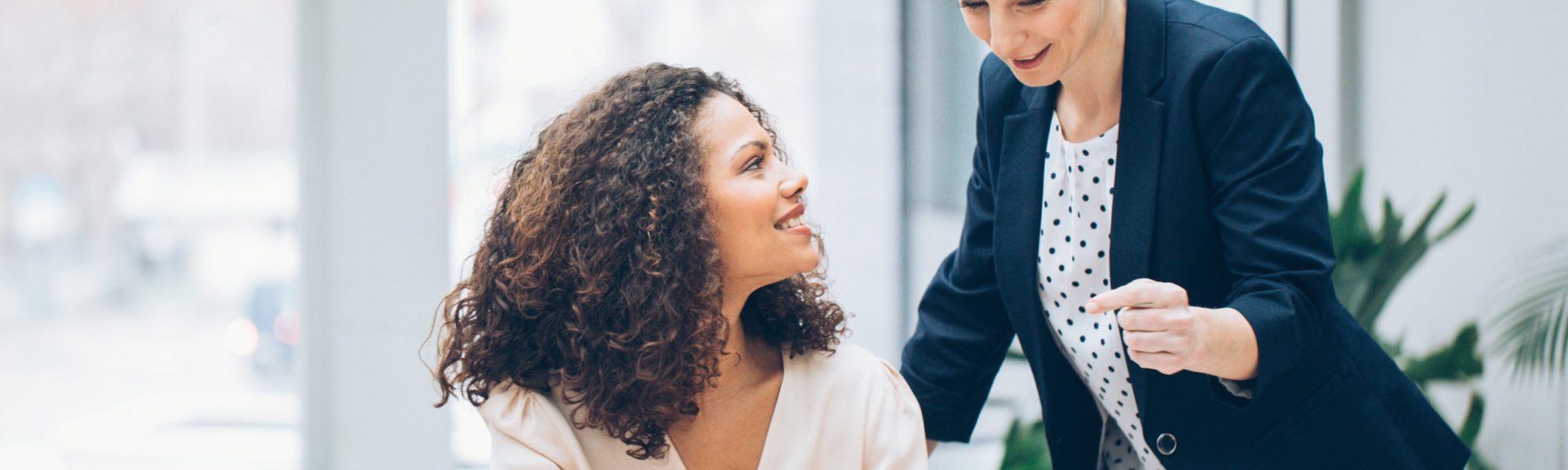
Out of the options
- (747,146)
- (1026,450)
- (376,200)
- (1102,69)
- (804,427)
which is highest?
(1102,69)

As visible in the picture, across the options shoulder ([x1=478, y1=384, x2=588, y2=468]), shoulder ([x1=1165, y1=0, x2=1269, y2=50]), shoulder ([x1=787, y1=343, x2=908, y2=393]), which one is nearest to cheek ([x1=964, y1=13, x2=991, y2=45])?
shoulder ([x1=1165, y1=0, x2=1269, y2=50])

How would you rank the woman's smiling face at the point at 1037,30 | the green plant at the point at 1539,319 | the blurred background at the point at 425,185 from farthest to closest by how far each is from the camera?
the blurred background at the point at 425,185 < the green plant at the point at 1539,319 < the woman's smiling face at the point at 1037,30

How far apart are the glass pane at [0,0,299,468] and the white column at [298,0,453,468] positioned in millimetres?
203

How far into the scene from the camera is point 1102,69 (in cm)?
131

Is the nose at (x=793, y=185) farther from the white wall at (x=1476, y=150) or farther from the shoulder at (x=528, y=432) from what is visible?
the white wall at (x=1476, y=150)

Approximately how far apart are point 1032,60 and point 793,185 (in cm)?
31

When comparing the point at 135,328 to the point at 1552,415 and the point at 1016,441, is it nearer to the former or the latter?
the point at 1016,441

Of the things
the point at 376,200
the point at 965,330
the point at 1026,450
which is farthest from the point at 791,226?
the point at 376,200

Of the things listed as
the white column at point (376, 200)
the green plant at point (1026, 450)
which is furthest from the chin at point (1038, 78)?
the white column at point (376, 200)

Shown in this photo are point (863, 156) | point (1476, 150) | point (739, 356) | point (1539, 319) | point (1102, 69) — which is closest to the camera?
point (1102, 69)

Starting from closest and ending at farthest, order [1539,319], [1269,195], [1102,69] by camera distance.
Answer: [1269,195], [1102,69], [1539,319]

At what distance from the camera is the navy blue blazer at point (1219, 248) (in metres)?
1.20

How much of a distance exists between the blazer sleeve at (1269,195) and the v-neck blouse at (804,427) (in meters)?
0.43

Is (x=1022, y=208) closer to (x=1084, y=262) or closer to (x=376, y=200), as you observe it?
(x=1084, y=262)
